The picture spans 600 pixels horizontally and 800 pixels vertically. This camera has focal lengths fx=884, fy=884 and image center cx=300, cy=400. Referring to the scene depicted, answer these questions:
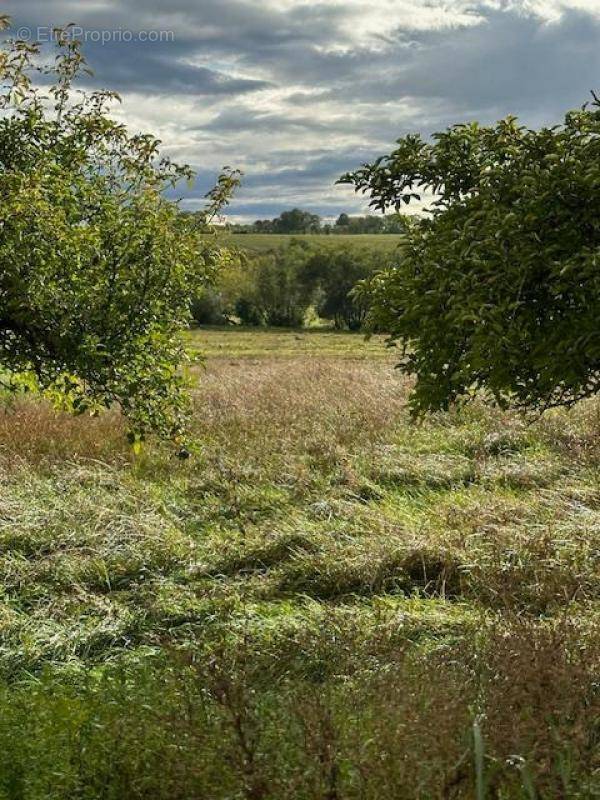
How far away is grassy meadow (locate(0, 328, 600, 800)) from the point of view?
16.5 ft

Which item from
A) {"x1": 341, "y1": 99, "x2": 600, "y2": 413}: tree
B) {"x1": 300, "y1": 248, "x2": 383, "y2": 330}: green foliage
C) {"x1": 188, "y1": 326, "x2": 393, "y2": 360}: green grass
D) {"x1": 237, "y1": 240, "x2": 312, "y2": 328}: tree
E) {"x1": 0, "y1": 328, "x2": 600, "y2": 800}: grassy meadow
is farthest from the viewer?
{"x1": 237, "y1": 240, "x2": 312, "y2": 328}: tree

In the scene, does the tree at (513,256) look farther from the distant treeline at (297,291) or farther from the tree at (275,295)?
the tree at (275,295)

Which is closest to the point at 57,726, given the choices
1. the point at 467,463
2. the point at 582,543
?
the point at 582,543

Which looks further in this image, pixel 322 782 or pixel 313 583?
pixel 313 583

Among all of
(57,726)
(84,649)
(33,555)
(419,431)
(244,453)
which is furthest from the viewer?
(419,431)

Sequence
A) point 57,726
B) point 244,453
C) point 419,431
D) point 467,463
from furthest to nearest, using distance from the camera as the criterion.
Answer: point 419,431 < point 244,453 < point 467,463 < point 57,726

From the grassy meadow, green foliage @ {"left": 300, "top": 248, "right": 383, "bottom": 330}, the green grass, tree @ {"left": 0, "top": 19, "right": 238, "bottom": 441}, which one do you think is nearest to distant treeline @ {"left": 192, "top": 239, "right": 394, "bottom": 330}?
green foliage @ {"left": 300, "top": 248, "right": 383, "bottom": 330}

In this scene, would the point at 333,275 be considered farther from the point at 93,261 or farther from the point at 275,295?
the point at 93,261

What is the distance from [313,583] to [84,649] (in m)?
3.01

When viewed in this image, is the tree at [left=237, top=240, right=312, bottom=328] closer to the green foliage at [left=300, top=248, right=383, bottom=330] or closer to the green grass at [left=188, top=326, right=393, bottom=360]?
the green foliage at [left=300, top=248, right=383, bottom=330]

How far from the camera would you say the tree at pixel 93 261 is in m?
9.70

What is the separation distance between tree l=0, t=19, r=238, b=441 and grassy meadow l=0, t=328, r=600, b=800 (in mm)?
1779

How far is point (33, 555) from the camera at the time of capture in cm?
1231

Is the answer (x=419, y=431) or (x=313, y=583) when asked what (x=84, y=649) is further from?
(x=419, y=431)
